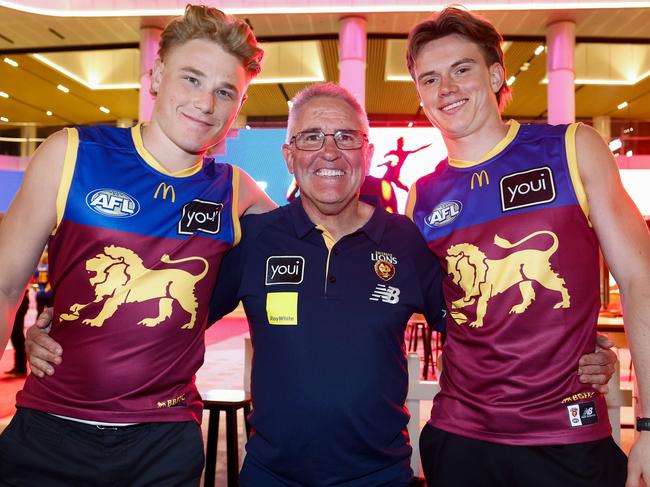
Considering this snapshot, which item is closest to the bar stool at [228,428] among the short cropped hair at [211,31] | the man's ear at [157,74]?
→ the man's ear at [157,74]

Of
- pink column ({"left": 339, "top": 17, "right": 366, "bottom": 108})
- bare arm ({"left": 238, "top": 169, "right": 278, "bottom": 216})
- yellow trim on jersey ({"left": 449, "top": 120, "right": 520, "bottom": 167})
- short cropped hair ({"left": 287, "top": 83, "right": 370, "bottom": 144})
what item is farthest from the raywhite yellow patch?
pink column ({"left": 339, "top": 17, "right": 366, "bottom": 108})

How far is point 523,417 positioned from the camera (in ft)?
4.97

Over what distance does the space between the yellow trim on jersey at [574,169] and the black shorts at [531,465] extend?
0.65 metres

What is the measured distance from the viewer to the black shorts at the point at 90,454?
4.74 feet

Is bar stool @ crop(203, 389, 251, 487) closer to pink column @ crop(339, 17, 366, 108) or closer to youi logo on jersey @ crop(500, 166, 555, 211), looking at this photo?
youi logo on jersey @ crop(500, 166, 555, 211)

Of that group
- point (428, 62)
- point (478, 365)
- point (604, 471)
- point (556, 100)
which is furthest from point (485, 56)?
point (556, 100)

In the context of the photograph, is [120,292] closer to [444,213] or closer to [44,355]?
[44,355]

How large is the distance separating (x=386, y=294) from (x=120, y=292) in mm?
788

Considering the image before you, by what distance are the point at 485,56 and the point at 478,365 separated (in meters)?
1.00

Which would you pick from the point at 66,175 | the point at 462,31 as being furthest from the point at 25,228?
the point at 462,31

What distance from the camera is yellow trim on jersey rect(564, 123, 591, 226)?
1570 mm

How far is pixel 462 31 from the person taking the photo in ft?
5.84

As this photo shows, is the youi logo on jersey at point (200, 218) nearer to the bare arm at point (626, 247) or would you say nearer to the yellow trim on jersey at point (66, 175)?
the yellow trim on jersey at point (66, 175)

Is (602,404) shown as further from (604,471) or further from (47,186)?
(47,186)
